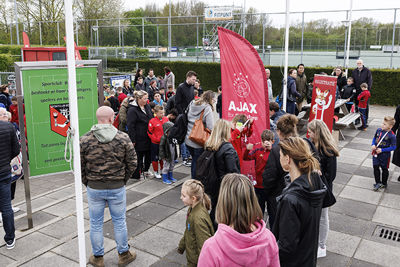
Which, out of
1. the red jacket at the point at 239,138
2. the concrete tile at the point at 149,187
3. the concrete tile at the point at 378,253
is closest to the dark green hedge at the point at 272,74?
the concrete tile at the point at 149,187

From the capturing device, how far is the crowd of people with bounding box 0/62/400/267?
2.46 m

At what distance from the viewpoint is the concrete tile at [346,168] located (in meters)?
8.45

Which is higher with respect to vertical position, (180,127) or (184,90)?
(184,90)

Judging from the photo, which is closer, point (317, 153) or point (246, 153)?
point (317, 153)

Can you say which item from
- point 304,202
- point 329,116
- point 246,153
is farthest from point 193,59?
point 304,202

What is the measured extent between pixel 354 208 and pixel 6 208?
534 centimetres

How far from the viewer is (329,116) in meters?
9.48

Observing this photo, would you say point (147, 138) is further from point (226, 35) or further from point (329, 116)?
point (329, 116)

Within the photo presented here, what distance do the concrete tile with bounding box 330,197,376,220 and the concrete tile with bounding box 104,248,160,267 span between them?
3229 mm

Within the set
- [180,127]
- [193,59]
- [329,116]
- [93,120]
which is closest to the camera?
[93,120]

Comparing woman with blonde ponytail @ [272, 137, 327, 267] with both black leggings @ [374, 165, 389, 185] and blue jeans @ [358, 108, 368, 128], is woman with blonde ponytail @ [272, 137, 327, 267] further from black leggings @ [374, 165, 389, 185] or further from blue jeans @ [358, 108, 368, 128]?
blue jeans @ [358, 108, 368, 128]

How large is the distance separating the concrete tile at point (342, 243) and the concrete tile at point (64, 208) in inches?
155

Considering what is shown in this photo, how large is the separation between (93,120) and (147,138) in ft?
7.48

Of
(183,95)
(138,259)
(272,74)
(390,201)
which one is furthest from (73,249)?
(272,74)
